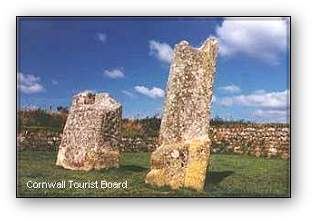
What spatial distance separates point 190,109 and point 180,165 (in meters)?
0.31

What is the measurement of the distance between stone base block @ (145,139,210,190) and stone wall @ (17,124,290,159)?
62 millimetres

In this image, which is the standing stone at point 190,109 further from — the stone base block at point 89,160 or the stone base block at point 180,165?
the stone base block at point 89,160

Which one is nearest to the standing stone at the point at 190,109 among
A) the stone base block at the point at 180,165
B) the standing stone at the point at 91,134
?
the stone base block at the point at 180,165

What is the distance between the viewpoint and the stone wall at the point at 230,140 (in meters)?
5.60

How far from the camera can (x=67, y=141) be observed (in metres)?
5.63

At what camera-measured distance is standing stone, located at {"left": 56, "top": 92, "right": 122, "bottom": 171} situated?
5.62 m

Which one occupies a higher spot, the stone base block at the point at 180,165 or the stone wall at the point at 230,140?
the stone wall at the point at 230,140

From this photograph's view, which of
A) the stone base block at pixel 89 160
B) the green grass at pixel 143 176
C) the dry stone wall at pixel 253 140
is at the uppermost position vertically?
the dry stone wall at pixel 253 140

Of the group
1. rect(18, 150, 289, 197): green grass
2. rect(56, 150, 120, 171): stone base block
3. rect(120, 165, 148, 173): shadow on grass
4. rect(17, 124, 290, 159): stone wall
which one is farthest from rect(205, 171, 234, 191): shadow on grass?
rect(56, 150, 120, 171): stone base block

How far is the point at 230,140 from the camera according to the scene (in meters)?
5.64

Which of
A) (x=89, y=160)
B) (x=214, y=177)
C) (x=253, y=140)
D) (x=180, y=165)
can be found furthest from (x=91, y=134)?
(x=253, y=140)

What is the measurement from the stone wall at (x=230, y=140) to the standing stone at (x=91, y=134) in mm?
61
